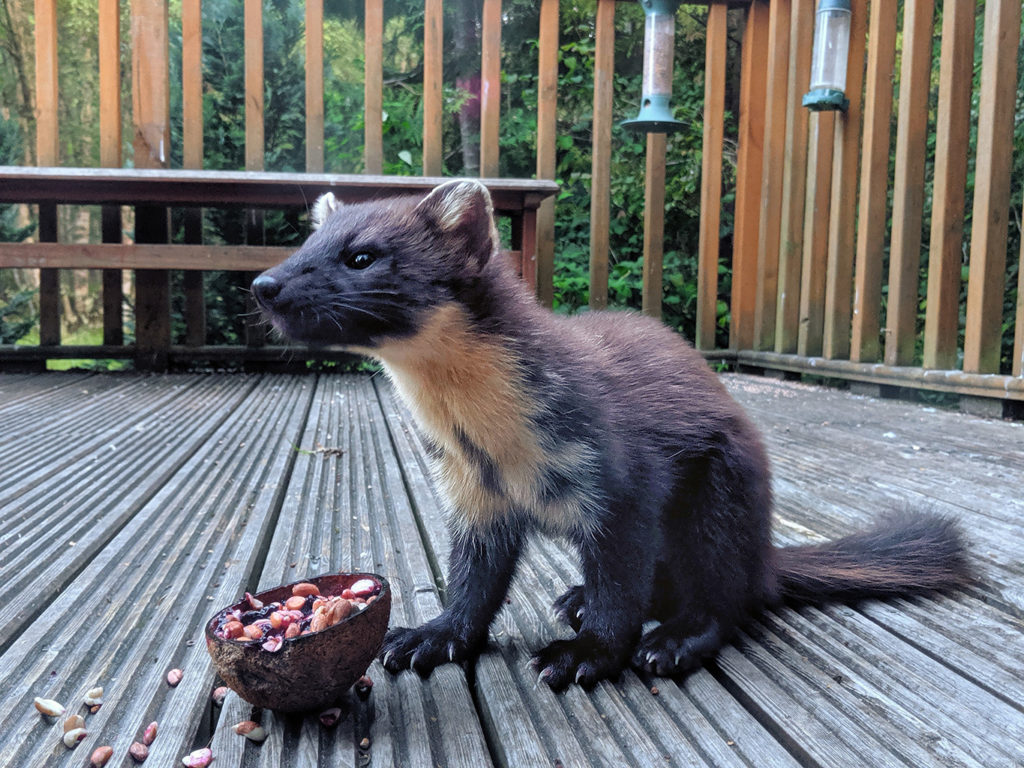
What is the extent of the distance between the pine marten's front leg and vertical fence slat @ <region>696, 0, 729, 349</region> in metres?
4.53

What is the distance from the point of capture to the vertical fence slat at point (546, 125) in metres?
5.54

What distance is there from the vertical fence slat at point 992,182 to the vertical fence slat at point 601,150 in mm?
2398

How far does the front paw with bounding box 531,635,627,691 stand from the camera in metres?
1.42

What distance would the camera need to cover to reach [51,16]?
5176 mm

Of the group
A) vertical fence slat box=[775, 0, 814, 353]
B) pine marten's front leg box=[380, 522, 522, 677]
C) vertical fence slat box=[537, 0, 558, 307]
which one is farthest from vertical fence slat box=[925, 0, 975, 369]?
pine marten's front leg box=[380, 522, 522, 677]

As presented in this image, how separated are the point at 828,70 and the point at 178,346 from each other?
187 inches

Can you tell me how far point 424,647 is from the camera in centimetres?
151

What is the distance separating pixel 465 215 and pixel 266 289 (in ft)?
1.49

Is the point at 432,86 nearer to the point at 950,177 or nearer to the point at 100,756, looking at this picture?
the point at 950,177

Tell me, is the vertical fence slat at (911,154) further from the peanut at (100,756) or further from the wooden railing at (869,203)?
the peanut at (100,756)

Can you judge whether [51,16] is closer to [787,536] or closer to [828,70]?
[828,70]

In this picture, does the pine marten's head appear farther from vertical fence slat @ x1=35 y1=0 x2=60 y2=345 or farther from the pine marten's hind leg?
vertical fence slat @ x1=35 y1=0 x2=60 y2=345

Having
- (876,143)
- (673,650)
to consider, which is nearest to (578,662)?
(673,650)

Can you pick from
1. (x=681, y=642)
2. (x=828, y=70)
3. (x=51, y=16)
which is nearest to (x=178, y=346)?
(x=51, y=16)
